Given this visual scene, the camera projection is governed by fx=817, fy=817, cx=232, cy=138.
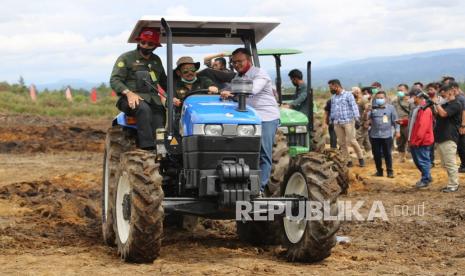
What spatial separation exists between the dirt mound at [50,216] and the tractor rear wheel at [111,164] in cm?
42

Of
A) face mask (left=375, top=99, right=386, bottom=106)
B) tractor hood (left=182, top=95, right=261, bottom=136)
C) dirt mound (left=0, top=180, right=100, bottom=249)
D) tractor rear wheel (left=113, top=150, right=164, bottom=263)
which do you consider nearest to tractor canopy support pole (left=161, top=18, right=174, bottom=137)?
tractor hood (left=182, top=95, right=261, bottom=136)

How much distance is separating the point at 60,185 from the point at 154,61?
6.32m

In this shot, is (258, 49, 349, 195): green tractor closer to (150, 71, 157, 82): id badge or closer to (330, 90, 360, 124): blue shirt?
(330, 90, 360, 124): blue shirt

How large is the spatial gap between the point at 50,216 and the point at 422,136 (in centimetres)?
654

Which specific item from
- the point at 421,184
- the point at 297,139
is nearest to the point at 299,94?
the point at 297,139

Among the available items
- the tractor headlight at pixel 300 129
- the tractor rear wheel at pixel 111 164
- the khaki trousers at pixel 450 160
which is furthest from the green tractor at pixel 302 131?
the tractor rear wheel at pixel 111 164

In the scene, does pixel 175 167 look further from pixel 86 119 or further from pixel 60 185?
pixel 86 119

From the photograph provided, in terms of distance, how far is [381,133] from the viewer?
1588cm

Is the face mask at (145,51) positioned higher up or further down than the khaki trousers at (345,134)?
higher up

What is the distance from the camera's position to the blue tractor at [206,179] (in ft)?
24.5

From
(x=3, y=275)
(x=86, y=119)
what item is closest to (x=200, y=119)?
(x=3, y=275)

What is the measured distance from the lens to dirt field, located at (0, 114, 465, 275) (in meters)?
7.45

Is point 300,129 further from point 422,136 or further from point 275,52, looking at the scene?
point 422,136

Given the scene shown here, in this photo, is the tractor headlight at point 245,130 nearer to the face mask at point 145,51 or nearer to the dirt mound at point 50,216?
the face mask at point 145,51
